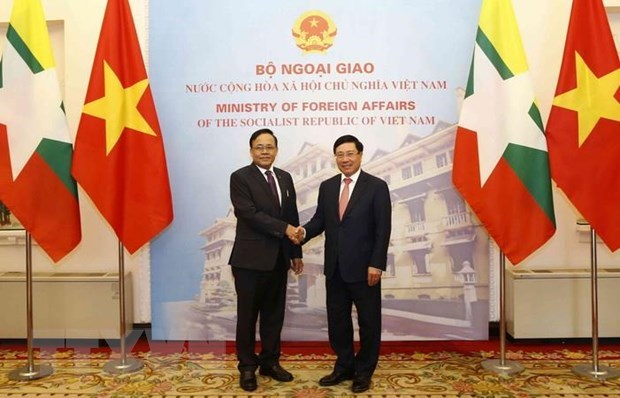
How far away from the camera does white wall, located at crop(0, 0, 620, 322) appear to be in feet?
13.6

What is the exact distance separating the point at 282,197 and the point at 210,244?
3.33 feet

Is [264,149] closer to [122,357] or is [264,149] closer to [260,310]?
[260,310]

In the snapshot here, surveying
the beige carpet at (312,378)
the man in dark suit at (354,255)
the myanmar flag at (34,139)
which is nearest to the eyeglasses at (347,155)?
the man in dark suit at (354,255)

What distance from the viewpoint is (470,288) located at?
416cm

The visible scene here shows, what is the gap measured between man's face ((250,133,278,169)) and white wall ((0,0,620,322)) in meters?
1.39

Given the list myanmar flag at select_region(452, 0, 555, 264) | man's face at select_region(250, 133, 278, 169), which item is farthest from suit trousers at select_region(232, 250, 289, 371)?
myanmar flag at select_region(452, 0, 555, 264)

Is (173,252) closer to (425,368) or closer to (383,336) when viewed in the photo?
A: (383,336)

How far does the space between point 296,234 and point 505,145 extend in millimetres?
1385

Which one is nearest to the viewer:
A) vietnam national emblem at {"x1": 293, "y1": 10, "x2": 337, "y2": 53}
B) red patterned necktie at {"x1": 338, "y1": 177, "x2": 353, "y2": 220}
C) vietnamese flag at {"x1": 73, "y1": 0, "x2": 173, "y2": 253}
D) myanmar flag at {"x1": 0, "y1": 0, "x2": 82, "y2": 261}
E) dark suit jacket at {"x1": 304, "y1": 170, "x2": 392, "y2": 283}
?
dark suit jacket at {"x1": 304, "y1": 170, "x2": 392, "y2": 283}

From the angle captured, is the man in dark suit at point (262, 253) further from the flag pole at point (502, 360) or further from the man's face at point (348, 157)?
the flag pole at point (502, 360)

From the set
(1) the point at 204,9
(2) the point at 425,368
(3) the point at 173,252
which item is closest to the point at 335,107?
(1) the point at 204,9

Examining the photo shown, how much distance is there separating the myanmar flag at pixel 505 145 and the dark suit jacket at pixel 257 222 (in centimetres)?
120

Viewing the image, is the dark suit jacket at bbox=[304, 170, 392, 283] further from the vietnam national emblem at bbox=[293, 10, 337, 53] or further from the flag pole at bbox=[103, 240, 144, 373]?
the flag pole at bbox=[103, 240, 144, 373]

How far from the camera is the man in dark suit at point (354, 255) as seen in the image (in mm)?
3229
